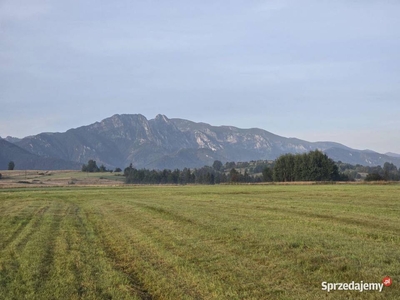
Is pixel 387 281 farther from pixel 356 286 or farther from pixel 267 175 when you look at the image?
pixel 267 175

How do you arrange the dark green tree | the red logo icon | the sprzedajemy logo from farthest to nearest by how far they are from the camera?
1. the dark green tree
2. the red logo icon
3. the sprzedajemy logo

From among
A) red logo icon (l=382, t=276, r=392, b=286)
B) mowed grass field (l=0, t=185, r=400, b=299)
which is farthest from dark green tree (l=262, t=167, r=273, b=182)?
red logo icon (l=382, t=276, r=392, b=286)

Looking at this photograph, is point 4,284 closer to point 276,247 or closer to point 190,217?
point 276,247

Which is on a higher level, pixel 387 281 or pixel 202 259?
pixel 387 281

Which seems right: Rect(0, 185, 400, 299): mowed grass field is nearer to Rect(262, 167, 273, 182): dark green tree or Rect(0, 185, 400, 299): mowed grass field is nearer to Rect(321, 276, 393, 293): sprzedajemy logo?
Rect(321, 276, 393, 293): sprzedajemy logo

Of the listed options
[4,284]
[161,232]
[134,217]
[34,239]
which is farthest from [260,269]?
[134,217]

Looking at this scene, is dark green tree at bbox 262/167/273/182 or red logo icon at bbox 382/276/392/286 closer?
red logo icon at bbox 382/276/392/286

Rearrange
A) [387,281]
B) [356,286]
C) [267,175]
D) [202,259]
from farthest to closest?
[267,175]
[202,259]
[387,281]
[356,286]

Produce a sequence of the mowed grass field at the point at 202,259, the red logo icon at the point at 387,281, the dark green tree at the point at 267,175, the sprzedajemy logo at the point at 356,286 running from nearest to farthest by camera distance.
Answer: the sprzedajemy logo at the point at 356,286 < the red logo icon at the point at 387,281 < the mowed grass field at the point at 202,259 < the dark green tree at the point at 267,175

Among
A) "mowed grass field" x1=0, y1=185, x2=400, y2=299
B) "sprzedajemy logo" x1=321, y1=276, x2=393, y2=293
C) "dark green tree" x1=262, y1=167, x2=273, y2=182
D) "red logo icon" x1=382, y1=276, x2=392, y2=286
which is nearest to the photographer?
A: "sprzedajemy logo" x1=321, y1=276, x2=393, y2=293

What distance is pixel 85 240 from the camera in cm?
2058

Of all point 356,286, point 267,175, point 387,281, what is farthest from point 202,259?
point 267,175

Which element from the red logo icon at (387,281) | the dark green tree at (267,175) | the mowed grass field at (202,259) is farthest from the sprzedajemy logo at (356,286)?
the dark green tree at (267,175)

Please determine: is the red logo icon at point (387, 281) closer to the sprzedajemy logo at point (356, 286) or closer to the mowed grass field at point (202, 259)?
the sprzedajemy logo at point (356, 286)
